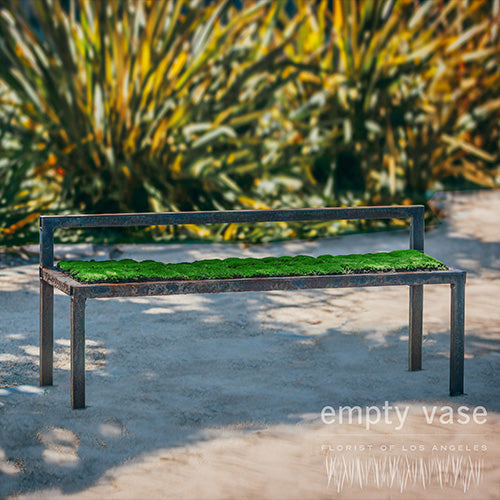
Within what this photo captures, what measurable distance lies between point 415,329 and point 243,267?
0.89 metres

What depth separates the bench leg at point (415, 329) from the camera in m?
3.96

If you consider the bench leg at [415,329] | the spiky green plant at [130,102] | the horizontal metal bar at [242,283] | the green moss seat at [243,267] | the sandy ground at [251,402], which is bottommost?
the sandy ground at [251,402]

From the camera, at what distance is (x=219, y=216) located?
364 centimetres

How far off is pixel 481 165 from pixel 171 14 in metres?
3.58

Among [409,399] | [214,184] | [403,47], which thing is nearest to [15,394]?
[409,399]

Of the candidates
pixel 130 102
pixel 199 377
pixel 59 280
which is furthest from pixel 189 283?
pixel 130 102

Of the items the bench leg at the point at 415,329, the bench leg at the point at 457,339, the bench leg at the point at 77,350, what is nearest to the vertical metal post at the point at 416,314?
the bench leg at the point at 415,329

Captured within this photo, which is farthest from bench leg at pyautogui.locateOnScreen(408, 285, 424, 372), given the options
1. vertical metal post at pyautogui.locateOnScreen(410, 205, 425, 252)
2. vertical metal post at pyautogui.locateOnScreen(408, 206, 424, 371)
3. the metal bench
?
the metal bench

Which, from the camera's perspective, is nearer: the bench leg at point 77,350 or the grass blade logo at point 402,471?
the grass blade logo at point 402,471

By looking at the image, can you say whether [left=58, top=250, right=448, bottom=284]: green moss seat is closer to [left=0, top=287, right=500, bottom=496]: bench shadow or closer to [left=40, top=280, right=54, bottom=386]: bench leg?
[left=40, top=280, right=54, bottom=386]: bench leg

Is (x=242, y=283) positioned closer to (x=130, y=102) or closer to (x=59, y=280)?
(x=59, y=280)

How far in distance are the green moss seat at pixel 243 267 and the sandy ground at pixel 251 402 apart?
0.48m

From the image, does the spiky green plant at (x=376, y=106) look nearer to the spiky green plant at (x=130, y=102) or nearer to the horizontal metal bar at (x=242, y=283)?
the spiky green plant at (x=130, y=102)

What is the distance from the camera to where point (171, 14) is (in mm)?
7621
